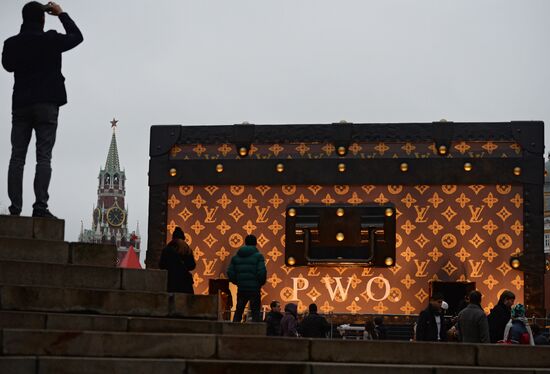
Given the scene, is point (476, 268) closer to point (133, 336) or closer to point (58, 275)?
point (58, 275)

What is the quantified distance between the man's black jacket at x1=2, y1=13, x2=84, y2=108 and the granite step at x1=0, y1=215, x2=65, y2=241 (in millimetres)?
1513

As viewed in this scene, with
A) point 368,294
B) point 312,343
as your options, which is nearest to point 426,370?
point 312,343

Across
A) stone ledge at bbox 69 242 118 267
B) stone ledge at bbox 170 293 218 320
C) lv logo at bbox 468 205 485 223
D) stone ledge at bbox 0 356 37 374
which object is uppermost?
lv logo at bbox 468 205 485 223

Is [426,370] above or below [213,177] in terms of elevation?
below

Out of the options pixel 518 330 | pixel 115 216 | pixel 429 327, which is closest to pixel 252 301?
pixel 429 327

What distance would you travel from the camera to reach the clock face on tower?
595 ft

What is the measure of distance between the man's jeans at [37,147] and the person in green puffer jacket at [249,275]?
154 inches

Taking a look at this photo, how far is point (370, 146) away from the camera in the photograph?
25.7m

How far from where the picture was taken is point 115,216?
182750 mm

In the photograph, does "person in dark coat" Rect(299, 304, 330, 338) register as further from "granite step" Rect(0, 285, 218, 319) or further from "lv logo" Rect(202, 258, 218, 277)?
"lv logo" Rect(202, 258, 218, 277)

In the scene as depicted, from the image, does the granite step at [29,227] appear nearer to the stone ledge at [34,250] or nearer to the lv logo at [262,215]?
the stone ledge at [34,250]

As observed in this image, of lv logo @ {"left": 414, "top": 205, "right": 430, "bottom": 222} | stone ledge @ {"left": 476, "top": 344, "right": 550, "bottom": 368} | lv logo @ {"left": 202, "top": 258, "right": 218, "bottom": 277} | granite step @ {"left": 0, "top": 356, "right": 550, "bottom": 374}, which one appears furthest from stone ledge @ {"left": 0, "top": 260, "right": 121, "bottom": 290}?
lv logo @ {"left": 414, "top": 205, "right": 430, "bottom": 222}

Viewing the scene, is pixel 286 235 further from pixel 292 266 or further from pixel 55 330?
pixel 55 330

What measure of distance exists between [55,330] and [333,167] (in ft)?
51.8
